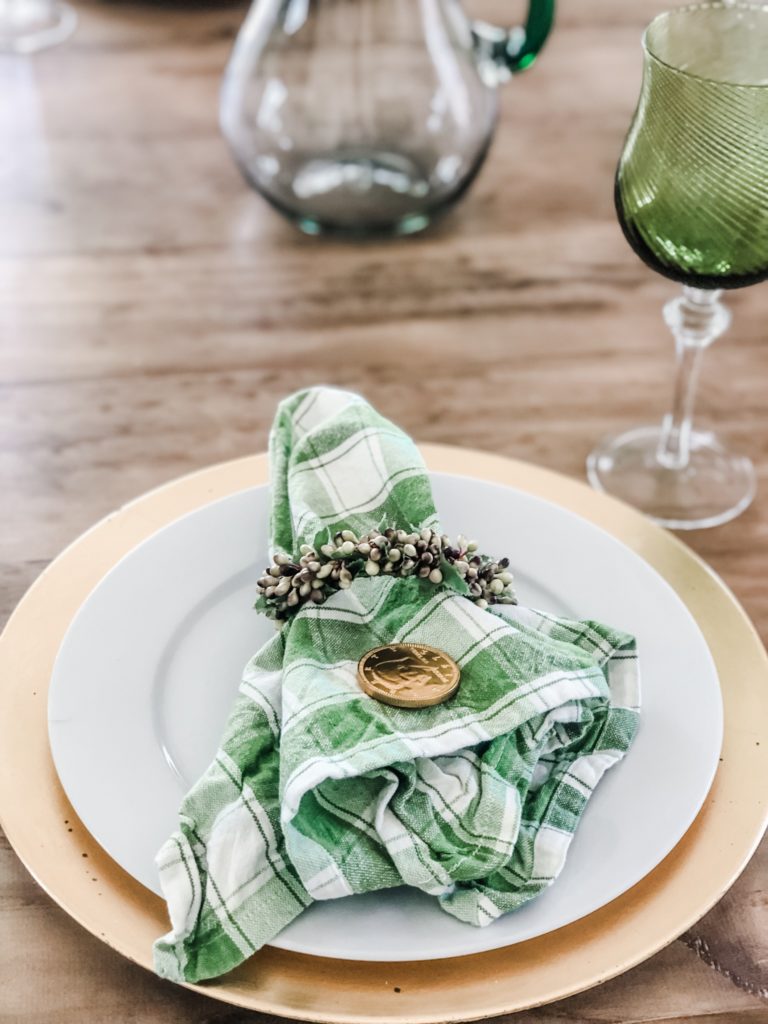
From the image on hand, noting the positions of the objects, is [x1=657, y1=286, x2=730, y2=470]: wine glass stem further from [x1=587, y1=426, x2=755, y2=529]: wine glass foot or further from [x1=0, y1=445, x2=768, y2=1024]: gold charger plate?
[x1=0, y1=445, x2=768, y2=1024]: gold charger plate

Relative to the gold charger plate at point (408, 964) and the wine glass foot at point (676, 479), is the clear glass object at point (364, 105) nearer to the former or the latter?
the wine glass foot at point (676, 479)

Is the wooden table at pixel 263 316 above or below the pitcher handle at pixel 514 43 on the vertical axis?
below

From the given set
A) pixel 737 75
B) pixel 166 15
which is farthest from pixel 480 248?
pixel 166 15

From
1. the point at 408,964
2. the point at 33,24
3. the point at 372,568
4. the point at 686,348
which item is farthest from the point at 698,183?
the point at 33,24

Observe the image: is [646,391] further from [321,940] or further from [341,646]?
[321,940]

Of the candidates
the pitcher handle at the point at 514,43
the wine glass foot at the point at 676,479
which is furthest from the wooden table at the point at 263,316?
the pitcher handle at the point at 514,43


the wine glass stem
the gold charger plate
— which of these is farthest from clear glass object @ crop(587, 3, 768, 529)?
the gold charger plate
